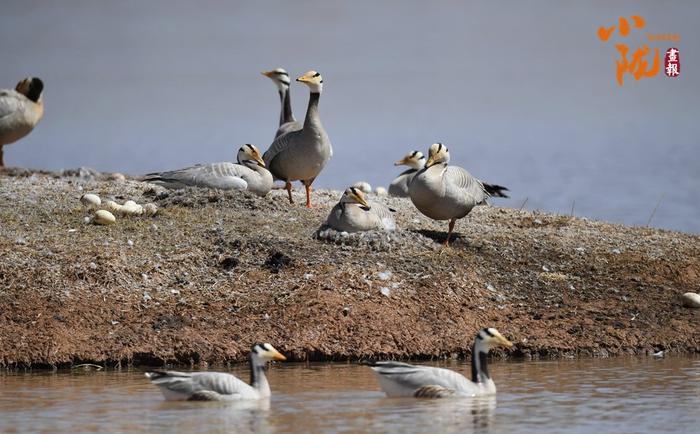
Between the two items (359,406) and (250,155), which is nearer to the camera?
(359,406)

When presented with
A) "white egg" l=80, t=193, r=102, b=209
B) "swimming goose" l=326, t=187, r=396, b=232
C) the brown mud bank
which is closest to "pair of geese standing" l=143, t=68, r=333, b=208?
the brown mud bank

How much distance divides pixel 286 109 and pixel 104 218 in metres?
7.03

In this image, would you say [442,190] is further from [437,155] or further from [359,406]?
[359,406]

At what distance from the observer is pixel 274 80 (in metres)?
24.8

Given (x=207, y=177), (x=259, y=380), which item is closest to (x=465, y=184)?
(x=207, y=177)

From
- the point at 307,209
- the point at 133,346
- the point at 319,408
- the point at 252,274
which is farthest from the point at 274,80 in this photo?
the point at 319,408

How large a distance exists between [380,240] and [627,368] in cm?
478

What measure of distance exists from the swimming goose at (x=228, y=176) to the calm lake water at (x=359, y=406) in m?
6.90

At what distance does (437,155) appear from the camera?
723 inches

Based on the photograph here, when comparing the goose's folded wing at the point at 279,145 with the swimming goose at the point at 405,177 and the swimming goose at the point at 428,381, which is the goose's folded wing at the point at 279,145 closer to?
the swimming goose at the point at 405,177

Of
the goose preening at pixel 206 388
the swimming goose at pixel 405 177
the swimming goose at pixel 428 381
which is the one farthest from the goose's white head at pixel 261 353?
the swimming goose at pixel 405 177

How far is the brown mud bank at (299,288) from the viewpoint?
1494cm

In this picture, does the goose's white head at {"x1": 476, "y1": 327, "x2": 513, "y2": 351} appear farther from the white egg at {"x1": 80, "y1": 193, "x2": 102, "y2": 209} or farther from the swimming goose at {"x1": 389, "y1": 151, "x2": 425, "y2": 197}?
→ the swimming goose at {"x1": 389, "y1": 151, "x2": 425, "y2": 197}

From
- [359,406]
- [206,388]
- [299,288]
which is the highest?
[299,288]
